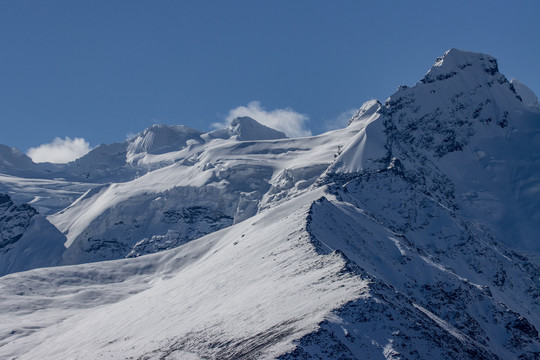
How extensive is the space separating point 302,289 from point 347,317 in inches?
758

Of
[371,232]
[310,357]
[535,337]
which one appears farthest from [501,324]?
[310,357]

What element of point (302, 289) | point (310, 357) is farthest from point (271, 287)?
point (310, 357)

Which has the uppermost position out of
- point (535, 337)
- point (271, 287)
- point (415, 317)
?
point (271, 287)

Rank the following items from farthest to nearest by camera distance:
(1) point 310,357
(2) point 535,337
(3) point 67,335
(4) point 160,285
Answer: (4) point 160,285, (3) point 67,335, (2) point 535,337, (1) point 310,357

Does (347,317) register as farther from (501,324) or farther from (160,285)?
(160,285)

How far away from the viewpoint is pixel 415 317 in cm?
11544

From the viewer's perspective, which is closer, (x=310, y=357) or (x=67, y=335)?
(x=310, y=357)

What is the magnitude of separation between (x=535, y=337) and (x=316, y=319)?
2348 inches

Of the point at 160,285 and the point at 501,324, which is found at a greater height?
the point at 160,285

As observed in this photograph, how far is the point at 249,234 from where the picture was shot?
7726 inches

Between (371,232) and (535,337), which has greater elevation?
(371,232)

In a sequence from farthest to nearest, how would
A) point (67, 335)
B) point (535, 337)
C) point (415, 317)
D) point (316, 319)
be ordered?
point (67, 335), point (535, 337), point (415, 317), point (316, 319)

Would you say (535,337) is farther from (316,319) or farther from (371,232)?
(316,319)

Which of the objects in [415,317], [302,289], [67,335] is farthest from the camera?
[67,335]
